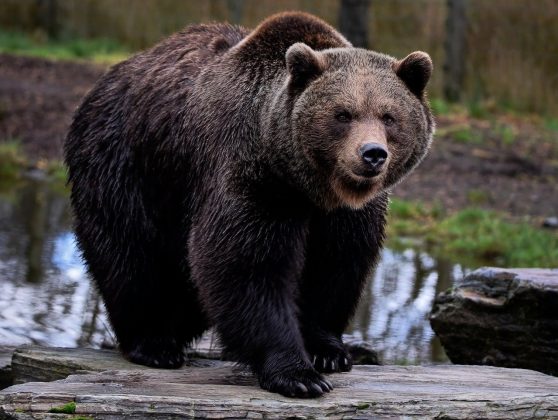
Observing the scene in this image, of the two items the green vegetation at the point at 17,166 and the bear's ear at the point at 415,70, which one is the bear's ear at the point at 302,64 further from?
the green vegetation at the point at 17,166

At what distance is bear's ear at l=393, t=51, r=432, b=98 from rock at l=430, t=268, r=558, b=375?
1.71 metres

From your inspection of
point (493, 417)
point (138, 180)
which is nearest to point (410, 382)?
point (493, 417)

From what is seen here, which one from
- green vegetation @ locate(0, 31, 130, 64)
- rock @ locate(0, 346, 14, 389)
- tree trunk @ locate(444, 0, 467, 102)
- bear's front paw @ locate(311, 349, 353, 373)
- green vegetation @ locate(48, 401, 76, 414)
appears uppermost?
tree trunk @ locate(444, 0, 467, 102)

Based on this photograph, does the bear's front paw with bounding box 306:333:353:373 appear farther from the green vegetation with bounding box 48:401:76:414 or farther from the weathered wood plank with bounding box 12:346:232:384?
the green vegetation with bounding box 48:401:76:414

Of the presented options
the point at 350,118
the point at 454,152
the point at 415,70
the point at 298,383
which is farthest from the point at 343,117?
the point at 454,152

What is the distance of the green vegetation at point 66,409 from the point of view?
468 centimetres

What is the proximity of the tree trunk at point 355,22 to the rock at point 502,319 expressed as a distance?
1070 centimetres

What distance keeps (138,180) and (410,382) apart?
189 centimetres

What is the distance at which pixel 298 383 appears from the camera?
4.98m

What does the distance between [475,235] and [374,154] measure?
6535mm

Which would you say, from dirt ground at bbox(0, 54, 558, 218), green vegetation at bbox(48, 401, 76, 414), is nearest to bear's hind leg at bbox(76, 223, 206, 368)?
green vegetation at bbox(48, 401, 76, 414)

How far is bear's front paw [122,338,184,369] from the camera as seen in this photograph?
19.7 feet

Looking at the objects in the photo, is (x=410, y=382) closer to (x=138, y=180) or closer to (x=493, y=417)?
(x=493, y=417)

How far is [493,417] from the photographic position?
4984 millimetres
